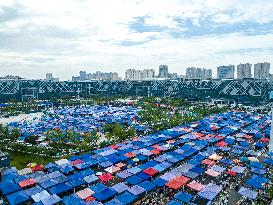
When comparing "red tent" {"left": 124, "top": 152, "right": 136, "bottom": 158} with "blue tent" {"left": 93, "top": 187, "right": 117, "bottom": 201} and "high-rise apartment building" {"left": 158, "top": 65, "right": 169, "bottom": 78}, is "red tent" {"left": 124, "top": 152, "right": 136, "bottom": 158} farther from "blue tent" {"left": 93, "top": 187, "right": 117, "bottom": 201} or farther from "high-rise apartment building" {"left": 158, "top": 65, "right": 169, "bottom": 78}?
"high-rise apartment building" {"left": 158, "top": 65, "right": 169, "bottom": 78}

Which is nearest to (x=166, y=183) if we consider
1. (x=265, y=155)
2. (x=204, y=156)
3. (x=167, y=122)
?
(x=204, y=156)

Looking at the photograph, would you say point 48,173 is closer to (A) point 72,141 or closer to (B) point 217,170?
(A) point 72,141

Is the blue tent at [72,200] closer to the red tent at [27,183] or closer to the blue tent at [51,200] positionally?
the blue tent at [51,200]

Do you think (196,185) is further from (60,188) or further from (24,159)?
(24,159)

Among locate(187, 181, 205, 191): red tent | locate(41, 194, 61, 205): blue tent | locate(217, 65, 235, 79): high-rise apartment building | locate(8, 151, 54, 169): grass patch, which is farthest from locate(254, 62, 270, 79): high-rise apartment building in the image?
locate(41, 194, 61, 205): blue tent

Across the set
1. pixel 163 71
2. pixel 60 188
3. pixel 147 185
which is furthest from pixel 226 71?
pixel 60 188

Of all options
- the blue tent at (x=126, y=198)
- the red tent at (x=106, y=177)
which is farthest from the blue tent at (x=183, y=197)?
the red tent at (x=106, y=177)
